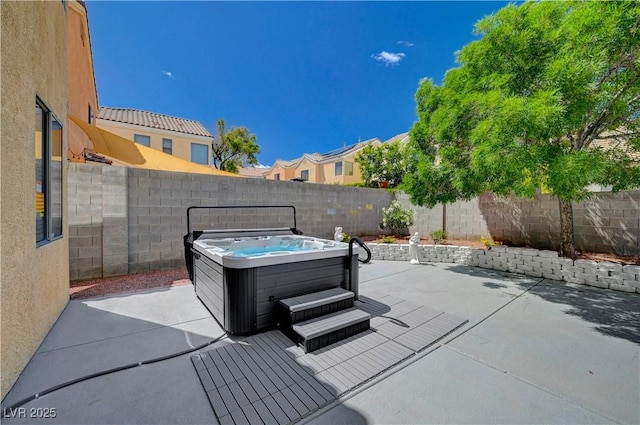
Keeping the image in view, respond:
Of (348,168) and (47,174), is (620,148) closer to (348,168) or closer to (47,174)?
(47,174)

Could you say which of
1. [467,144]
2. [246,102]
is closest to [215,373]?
[467,144]

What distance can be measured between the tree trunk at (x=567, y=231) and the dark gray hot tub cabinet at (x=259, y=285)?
4.99 m

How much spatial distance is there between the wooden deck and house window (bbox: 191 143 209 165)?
13.7 m

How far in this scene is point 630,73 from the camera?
3.98 meters

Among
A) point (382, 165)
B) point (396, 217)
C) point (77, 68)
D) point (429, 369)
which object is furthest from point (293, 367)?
point (382, 165)

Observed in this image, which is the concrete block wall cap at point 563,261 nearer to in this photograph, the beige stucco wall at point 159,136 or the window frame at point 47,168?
the window frame at point 47,168

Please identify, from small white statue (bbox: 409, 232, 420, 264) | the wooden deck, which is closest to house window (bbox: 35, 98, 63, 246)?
the wooden deck

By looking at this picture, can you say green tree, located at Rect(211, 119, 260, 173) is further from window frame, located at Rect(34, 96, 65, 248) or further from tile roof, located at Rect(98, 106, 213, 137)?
window frame, located at Rect(34, 96, 65, 248)

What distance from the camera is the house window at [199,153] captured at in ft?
47.3

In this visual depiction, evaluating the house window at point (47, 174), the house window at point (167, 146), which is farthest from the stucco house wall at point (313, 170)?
the house window at point (47, 174)

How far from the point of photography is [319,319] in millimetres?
3066

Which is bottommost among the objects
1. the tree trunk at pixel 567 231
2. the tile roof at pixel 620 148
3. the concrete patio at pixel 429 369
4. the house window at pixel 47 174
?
the concrete patio at pixel 429 369

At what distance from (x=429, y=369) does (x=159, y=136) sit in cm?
1532

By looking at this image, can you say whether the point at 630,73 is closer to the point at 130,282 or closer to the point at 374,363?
the point at 374,363
